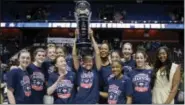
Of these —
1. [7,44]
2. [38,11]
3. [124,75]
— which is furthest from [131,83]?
[38,11]

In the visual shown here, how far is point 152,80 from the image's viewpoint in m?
3.38

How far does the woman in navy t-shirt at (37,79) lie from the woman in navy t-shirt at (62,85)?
4.4 inches

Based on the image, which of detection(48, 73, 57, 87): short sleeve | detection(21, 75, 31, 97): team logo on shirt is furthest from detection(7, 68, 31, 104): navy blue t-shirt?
detection(48, 73, 57, 87): short sleeve

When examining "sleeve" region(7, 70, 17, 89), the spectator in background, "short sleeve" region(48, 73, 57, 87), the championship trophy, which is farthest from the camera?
the championship trophy

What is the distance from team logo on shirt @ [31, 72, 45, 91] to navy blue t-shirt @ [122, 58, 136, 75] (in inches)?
26.9

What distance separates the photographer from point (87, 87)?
3270mm

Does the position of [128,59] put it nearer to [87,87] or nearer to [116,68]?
[116,68]

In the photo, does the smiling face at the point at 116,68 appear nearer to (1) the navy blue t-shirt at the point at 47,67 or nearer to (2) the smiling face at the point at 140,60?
(2) the smiling face at the point at 140,60

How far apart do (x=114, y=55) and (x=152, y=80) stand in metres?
0.38

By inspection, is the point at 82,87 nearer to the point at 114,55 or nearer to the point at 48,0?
the point at 114,55

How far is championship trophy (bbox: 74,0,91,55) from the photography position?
3.82m

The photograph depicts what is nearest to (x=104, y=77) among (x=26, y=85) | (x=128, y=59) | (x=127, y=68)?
(x=127, y=68)

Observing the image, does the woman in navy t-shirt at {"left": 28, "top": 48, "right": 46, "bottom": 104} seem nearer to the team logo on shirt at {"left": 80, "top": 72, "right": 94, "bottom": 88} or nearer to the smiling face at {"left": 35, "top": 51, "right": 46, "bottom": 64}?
the smiling face at {"left": 35, "top": 51, "right": 46, "bottom": 64}

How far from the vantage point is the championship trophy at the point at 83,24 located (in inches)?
151
